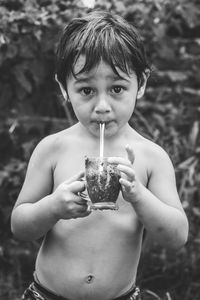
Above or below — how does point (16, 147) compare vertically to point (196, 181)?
above

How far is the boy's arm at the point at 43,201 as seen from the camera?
2471mm

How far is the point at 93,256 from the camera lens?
2732mm

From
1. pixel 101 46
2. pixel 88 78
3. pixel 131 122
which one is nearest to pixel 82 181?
pixel 88 78

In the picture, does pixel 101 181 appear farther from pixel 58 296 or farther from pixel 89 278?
pixel 58 296

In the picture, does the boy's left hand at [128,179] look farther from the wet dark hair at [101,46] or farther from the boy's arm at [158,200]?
the wet dark hair at [101,46]

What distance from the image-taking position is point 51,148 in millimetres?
2850

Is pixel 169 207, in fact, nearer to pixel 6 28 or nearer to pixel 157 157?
pixel 157 157

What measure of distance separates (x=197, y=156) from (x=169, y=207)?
1884 mm

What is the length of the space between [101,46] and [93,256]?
2.78ft

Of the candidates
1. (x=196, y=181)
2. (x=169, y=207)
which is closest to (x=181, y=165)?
(x=196, y=181)

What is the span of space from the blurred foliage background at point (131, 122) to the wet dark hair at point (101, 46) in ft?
3.50

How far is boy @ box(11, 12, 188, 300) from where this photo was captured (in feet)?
8.50

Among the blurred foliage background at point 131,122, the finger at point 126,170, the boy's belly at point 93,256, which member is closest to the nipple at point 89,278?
the boy's belly at point 93,256

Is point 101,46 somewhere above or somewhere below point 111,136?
above
